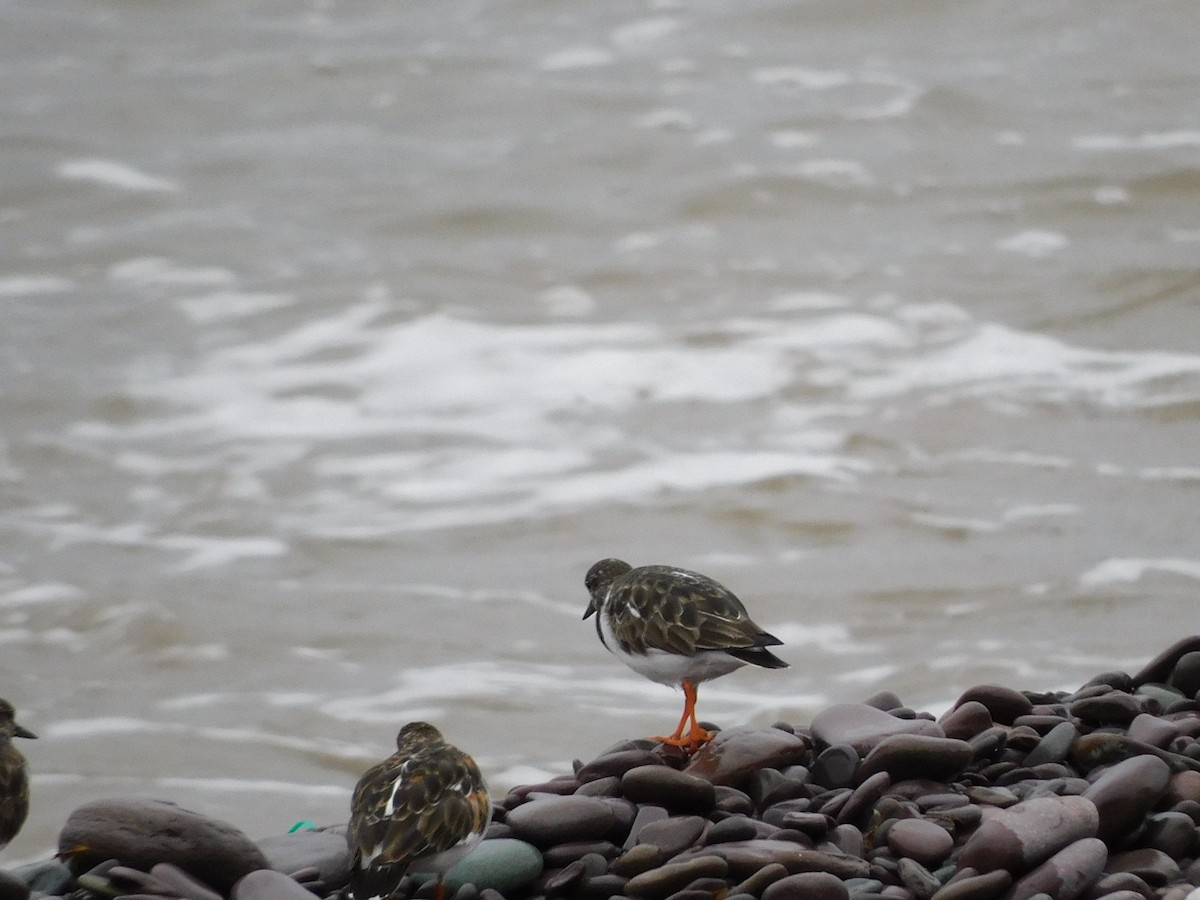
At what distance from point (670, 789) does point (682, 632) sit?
35 centimetres

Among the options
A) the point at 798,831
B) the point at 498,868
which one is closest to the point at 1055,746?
the point at 798,831

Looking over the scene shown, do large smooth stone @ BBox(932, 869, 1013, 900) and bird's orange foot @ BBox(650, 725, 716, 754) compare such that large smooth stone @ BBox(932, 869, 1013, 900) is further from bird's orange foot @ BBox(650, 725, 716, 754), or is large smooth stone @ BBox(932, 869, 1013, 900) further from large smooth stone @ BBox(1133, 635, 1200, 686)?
large smooth stone @ BBox(1133, 635, 1200, 686)

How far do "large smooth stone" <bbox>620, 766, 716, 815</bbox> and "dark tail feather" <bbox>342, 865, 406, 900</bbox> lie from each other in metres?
0.56

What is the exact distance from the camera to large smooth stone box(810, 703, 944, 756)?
3232mm

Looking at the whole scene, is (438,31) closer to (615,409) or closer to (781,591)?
(615,409)

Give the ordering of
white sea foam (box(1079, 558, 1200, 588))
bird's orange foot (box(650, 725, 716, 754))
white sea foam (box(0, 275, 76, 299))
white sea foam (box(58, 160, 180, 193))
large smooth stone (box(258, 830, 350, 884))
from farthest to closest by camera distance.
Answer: white sea foam (box(58, 160, 180, 193)) → white sea foam (box(0, 275, 76, 299)) → white sea foam (box(1079, 558, 1200, 588)) → bird's orange foot (box(650, 725, 716, 754)) → large smooth stone (box(258, 830, 350, 884))

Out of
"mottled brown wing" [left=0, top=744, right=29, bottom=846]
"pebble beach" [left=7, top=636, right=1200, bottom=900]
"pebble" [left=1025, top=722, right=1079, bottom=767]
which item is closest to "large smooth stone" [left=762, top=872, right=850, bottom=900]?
"pebble beach" [left=7, top=636, right=1200, bottom=900]

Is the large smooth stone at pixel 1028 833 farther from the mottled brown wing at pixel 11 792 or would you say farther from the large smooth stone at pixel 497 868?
the mottled brown wing at pixel 11 792

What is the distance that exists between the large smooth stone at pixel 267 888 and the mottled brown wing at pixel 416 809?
0.16 m

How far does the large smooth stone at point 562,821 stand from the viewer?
2939 millimetres

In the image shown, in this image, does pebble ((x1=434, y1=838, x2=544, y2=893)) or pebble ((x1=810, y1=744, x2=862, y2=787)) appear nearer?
pebble ((x1=434, y1=838, x2=544, y2=893))

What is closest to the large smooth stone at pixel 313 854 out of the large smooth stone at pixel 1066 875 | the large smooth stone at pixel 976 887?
the large smooth stone at pixel 976 887

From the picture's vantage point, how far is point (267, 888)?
110 inches

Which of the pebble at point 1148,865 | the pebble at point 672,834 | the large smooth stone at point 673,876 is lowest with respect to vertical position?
the pebble at point 1148,865
